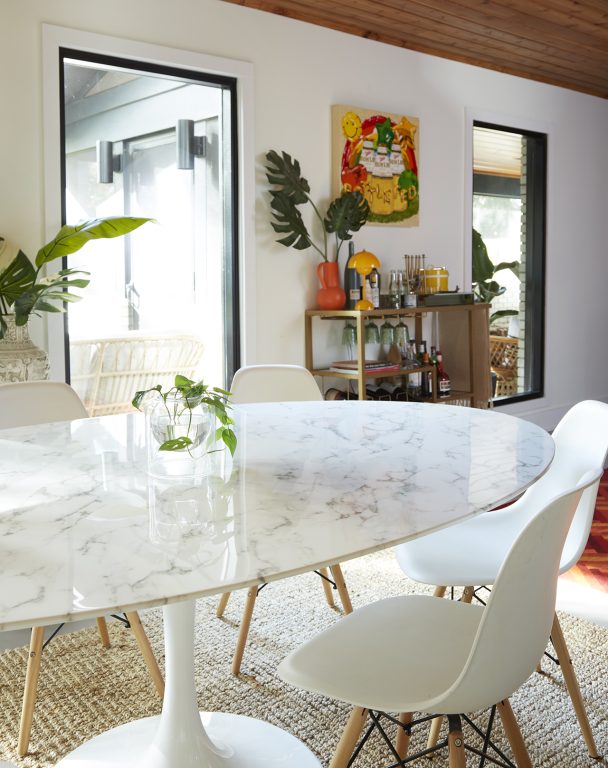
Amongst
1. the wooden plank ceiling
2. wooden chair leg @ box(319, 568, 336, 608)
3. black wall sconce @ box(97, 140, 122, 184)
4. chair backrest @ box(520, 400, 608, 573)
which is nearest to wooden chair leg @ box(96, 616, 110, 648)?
wooden chair leg @ box(319, 568, 336, 608)

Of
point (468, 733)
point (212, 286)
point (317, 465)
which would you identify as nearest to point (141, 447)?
point (317, 465)

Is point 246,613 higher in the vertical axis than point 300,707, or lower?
higher

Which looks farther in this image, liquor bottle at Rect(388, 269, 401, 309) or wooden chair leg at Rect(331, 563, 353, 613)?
liquor bottle at Rect(388, 269, 401, 309)

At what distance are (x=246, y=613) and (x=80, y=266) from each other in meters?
1.90

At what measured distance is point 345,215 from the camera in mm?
4488

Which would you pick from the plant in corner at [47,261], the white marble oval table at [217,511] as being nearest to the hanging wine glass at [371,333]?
the plant in corner at [47,261]

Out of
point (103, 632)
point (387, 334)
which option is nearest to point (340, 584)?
point (103, 632)

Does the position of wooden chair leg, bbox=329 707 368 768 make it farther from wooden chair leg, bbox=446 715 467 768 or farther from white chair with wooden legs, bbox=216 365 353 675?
white chair with wooden legs, bbox=216 365 353 675

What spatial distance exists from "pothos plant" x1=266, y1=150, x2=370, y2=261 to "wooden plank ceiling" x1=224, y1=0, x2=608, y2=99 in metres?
0.78

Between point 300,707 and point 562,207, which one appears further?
point 562,207

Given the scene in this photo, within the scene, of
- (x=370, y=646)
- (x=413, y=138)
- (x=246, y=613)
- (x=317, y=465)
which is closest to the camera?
(x=370, y=646)

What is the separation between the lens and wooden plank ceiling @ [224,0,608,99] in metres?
4.31

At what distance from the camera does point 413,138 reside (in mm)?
4988

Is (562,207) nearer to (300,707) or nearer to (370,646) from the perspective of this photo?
(300,707)
